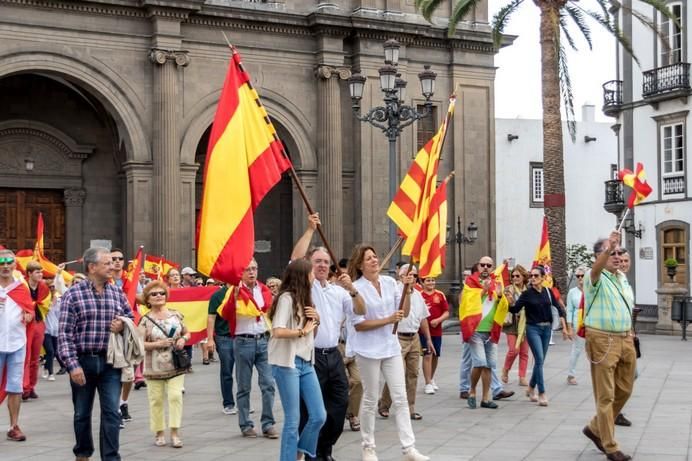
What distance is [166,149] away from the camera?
28359 millimetres

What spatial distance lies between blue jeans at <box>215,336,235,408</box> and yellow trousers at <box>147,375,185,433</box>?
143 cm

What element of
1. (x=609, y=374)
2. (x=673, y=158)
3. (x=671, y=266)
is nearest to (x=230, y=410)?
(x=609, y=374)

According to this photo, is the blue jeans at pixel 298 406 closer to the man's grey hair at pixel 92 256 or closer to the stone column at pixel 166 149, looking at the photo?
the man's grey hair at pixel 92 256

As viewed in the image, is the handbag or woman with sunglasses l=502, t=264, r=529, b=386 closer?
the handbag

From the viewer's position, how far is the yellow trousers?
10836mm

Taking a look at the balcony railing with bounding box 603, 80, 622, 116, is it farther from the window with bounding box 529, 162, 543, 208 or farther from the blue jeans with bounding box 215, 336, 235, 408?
the blue jeans with bounding box 215, 336, 235, 408

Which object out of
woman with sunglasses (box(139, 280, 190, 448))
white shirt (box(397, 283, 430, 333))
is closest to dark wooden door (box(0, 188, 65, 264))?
white shirt (box(397, 283, 430, 333))

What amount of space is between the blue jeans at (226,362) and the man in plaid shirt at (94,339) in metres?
3.32

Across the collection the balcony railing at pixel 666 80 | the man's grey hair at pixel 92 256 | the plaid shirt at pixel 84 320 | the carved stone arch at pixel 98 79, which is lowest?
the plaid shirt at pixel 84 320

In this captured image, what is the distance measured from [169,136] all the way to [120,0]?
3782 mm

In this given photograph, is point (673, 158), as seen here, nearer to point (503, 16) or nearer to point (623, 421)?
point (503, 16)

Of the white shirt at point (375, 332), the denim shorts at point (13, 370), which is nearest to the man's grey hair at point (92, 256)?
the white shirt at point (375, 332)

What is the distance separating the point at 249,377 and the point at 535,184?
3961cm

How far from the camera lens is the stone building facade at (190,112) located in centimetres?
2794
